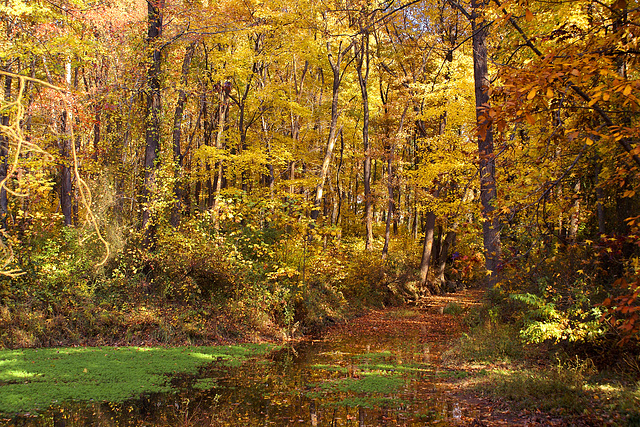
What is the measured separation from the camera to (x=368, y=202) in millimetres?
22922

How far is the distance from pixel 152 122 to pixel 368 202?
38.6ft

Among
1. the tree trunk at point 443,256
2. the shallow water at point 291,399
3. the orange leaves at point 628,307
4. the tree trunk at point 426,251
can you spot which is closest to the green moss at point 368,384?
the shallow water at point 291,399

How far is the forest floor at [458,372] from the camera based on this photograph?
6199 millimetres

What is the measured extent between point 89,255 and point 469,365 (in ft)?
32.4

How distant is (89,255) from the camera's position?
12.6m

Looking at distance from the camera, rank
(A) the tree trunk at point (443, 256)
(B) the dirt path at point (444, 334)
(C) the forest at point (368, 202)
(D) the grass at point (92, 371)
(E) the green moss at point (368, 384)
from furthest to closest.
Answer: (A) the tree trunk at point (443, 256)
(E) the green moss at point (368, 384)
(D) the grass at point (92, 371)
(B) the dirt path at point (444, 334)
(C) the forest at point (368, 202)

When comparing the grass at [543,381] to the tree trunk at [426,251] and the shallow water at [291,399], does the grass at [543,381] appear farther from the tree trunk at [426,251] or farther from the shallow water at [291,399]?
the tree trunk at [426,251]

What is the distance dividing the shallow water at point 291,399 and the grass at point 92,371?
342 mm

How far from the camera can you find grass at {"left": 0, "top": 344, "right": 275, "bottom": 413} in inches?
291

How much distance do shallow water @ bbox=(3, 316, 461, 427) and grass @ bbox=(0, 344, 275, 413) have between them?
0.34 m

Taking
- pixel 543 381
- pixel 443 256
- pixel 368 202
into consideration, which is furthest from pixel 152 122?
pixel 443 256

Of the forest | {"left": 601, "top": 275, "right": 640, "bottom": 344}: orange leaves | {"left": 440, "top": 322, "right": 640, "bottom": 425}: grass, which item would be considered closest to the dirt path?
{"left": 440, "top": 322, "right": 640, "bottom": 425}: grass

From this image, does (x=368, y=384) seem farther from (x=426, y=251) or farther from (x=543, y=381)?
(x=426, y=251)

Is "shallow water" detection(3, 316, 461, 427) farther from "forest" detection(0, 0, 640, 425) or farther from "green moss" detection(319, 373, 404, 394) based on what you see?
"forest" detection(0, 0, 640, 425)
